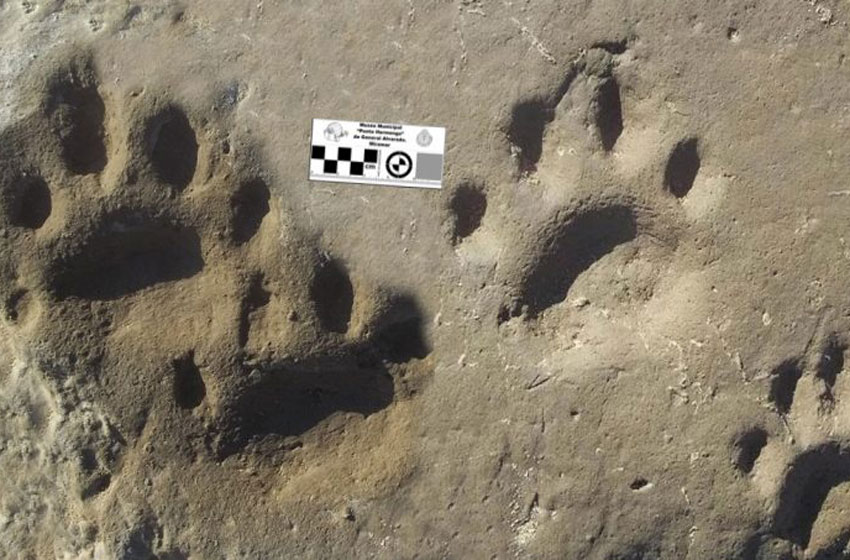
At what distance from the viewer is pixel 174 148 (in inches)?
92.6

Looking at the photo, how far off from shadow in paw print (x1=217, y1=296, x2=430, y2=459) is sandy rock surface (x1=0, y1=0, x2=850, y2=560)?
13 mm

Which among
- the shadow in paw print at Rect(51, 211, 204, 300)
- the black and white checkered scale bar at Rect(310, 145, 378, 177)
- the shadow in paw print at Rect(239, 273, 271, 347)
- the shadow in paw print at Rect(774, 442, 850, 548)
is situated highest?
the black and white checkered scale bar at Rect(310, 145, 378, 177)

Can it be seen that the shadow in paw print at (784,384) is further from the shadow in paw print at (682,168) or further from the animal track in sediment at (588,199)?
the shadow in paw print at (682,168)

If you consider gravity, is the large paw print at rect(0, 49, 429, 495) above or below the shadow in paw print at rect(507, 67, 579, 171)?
below

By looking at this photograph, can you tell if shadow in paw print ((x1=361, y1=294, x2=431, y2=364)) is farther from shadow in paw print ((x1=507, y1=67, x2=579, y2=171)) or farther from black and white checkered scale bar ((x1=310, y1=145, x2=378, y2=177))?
shadow in paw print ((x1=507, y1=67, x2=579, y2=171))

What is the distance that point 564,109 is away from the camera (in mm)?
2350

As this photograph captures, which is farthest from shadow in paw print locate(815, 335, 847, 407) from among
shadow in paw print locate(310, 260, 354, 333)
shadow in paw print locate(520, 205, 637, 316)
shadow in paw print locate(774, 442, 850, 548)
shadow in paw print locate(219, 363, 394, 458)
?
shadow in paw print locate(310, 260, 354, 333)

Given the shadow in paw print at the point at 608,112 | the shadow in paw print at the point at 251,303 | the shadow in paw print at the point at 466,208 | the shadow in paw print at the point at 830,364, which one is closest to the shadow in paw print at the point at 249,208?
the shadow in paw print at the point at 251,303

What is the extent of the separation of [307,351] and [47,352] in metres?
0.75

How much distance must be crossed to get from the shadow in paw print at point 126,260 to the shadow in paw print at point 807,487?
184 cm

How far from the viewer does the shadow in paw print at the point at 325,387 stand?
2.35 metres

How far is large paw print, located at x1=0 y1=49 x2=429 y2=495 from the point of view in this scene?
91.1 inches

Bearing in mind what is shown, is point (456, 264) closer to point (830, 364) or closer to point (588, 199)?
point (588, 199)

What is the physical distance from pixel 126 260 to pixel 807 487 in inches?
83.8
